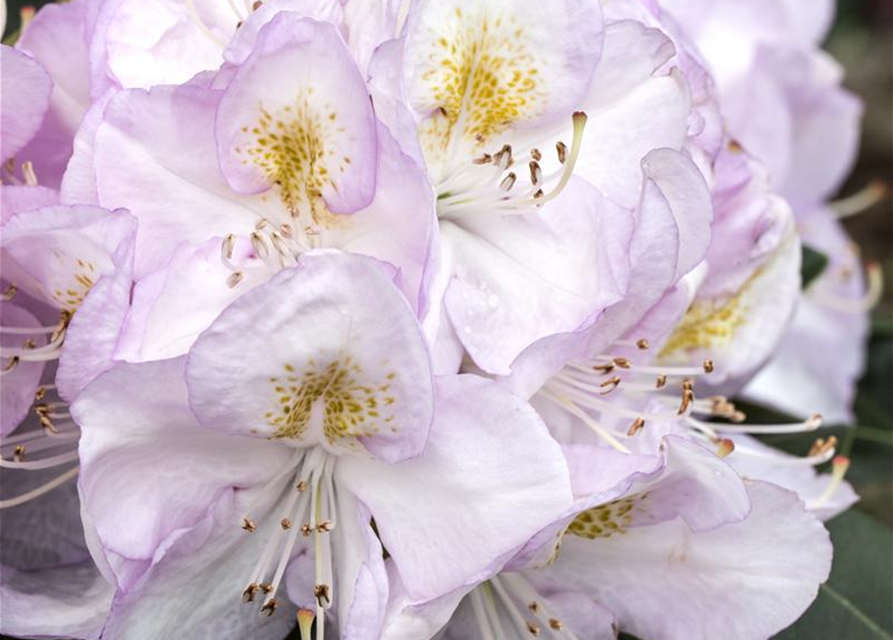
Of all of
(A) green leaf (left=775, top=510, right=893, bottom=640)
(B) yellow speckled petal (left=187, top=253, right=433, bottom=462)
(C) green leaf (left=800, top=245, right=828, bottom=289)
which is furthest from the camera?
(C) green leaf (left=800, top=245, right=828, bottom=289)

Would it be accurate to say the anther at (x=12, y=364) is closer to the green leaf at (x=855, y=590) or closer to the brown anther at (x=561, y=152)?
the brown anther at (x=561, y=152)

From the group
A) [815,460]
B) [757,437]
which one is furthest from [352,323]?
[757,437]

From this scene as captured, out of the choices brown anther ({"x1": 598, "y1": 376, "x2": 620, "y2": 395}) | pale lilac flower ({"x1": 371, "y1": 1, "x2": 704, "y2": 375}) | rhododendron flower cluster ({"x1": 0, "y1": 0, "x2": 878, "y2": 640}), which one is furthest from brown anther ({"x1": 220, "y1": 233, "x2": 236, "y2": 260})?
brown anther ({"x1": 598, "y1": 376, "x2": 620, "y2": 395})

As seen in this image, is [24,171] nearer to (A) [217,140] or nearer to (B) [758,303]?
(A) [217,140]

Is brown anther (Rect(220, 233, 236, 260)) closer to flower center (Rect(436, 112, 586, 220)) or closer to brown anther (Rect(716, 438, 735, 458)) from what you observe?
flower center (Rect(436, 112, 586, 220))

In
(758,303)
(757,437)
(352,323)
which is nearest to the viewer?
(352,323)

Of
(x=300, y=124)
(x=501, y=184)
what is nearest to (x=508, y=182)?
(x=501, y=184)

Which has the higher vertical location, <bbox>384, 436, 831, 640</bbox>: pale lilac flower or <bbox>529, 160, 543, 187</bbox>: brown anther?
<bbox>529, 160, 543, 187</bbox>: brown anther

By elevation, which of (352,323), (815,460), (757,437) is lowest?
(757,437)
